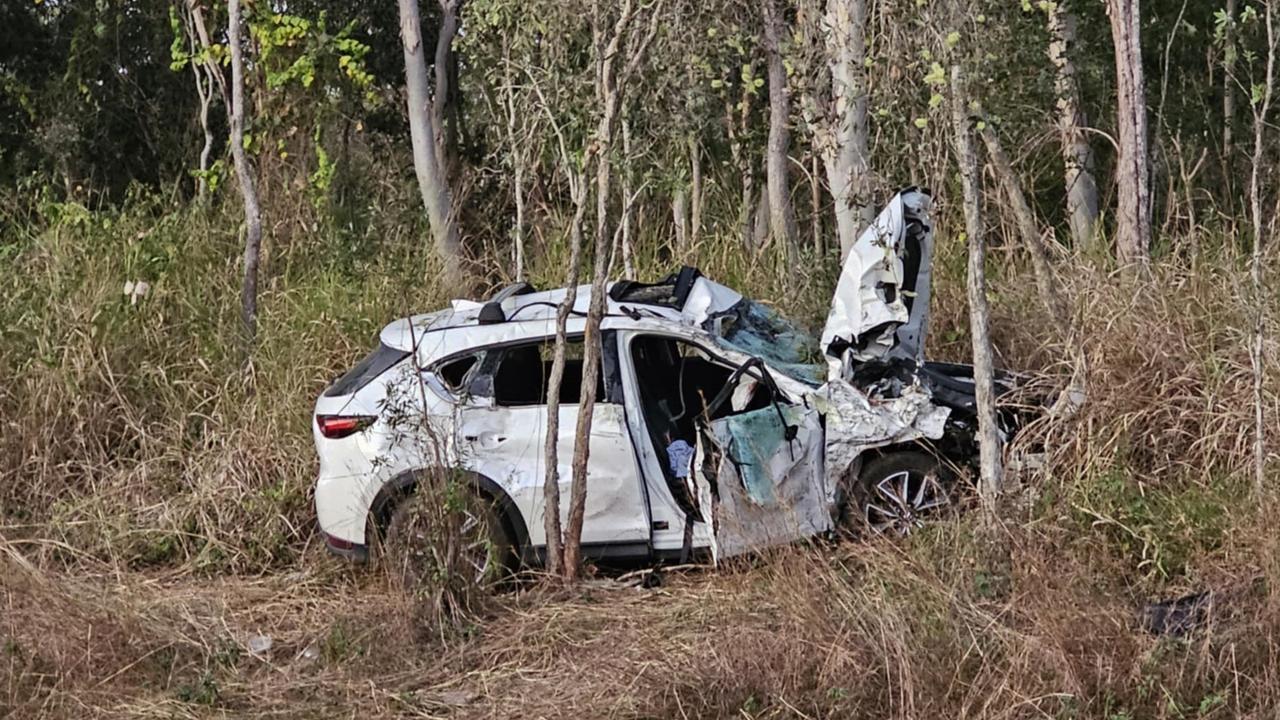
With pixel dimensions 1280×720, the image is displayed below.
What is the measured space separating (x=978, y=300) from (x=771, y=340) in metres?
1.72

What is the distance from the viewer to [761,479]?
25.3 ft

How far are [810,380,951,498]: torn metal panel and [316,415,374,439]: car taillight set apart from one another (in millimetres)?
2378

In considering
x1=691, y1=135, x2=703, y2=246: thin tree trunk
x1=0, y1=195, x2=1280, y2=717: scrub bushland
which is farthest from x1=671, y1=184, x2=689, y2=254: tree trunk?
x1=0, y1=195, x2=1280, y2=717: scrub bushland

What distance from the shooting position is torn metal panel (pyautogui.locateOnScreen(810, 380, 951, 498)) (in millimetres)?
7961

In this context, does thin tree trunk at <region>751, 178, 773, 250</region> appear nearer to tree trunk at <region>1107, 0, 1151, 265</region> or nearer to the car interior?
tree trunk at <region>1107, 0, 1151, 265</region>

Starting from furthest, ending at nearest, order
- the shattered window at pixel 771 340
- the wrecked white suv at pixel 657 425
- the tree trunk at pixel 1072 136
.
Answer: the tree trunk at pixel 1072 136 → the shattered window at pixel 771 340 → the wrecked white suv at pixel 657 425

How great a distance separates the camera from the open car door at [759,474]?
7.59 m

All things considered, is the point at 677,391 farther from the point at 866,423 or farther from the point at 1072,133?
the point at 1072,133

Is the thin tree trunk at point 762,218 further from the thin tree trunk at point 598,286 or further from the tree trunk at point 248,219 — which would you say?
the thin tree trunk at point 598,286

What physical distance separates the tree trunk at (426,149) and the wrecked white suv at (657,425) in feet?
13.5

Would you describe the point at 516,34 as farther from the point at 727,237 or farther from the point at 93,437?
the point at 93,437

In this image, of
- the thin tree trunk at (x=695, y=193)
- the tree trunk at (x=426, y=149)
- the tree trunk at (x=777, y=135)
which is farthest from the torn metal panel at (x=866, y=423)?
the tree trunk at (x=426, y=149)

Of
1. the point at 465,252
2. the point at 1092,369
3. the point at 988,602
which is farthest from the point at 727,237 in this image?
the point at 988,602

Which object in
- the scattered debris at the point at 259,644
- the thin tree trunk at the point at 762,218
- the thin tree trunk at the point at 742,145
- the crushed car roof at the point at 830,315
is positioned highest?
the thin tree trunk at the point at 742,145
